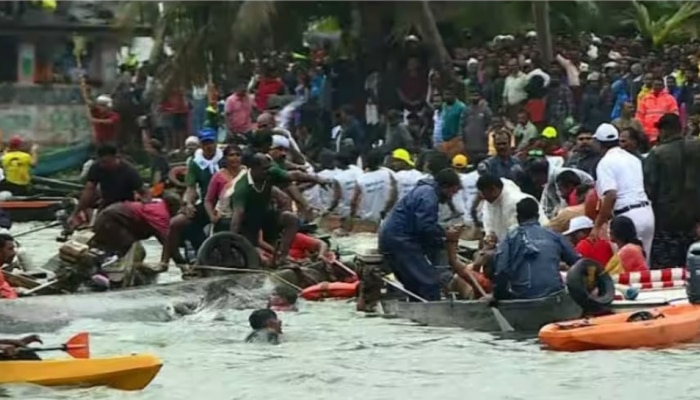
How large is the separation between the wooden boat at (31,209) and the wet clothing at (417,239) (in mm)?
10796

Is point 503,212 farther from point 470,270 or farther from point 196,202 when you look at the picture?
point 196,202

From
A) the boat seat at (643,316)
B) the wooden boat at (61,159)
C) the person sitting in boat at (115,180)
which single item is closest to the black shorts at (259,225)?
the person sitting in boat at (115,180)

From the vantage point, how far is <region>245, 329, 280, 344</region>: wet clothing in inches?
626

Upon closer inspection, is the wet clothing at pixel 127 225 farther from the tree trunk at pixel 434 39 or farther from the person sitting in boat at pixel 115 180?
the tree trunk at pixel 434 39

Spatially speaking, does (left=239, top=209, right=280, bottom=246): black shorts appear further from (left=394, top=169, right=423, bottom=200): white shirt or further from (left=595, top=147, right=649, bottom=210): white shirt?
(left=394, top=169, right=423, bottom=200): white shirt

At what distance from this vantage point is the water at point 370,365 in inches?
545

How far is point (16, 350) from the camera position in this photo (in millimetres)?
13344

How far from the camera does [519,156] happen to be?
877 inches

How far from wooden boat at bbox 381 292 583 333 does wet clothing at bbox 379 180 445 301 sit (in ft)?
1.07

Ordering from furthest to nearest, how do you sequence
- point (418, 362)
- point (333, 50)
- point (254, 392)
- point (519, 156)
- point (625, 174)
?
point (333, 50), point (519, 156), point (625, 174), point (418, 362), point (254, 392)

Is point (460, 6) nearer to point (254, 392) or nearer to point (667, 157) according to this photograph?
point (667, 157)

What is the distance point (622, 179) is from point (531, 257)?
196cm

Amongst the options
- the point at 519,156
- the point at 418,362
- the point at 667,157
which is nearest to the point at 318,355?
the point at 418,362

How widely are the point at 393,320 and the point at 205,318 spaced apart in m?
1.64
